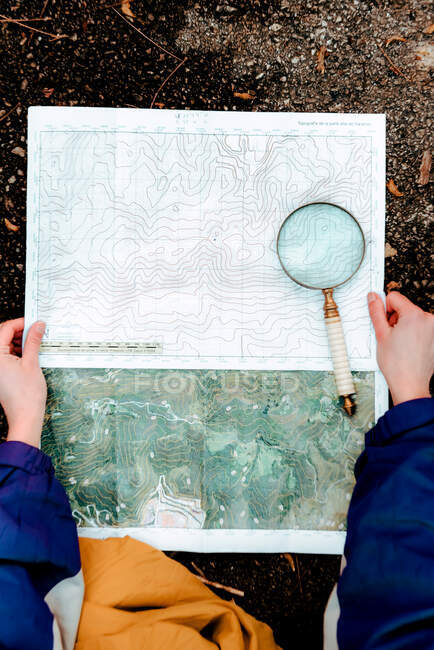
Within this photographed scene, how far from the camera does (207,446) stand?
1.31 meters

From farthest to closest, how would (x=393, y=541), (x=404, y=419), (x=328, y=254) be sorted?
(x=328, y=254), (x=404, y=419), (x=393, y=541)

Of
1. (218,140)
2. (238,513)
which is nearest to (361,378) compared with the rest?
(238,513)

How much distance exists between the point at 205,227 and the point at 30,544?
990mm

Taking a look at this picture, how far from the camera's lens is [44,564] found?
1119 millimetres

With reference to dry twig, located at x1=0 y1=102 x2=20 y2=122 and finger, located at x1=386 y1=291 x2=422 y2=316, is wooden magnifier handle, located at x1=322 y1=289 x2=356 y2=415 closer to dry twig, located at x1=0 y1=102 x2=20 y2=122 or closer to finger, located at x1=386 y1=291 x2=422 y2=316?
finger, located at x1=386 y1=291 x2=422 y2=316

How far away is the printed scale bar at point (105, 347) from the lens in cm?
131

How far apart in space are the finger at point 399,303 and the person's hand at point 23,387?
1.07 meters

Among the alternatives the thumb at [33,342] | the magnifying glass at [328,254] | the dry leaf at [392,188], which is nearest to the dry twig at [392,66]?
the dry leaf at [392,188]

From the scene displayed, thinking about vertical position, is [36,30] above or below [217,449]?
above

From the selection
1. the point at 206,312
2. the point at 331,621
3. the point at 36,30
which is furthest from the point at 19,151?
the point at 331,621

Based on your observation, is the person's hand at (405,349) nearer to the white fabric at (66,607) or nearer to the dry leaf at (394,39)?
the dry leaf at (394,39)

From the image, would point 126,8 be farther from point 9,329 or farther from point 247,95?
point 9,329

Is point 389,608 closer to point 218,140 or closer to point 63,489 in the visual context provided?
point 63,489

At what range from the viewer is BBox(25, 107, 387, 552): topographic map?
1.30 meters
